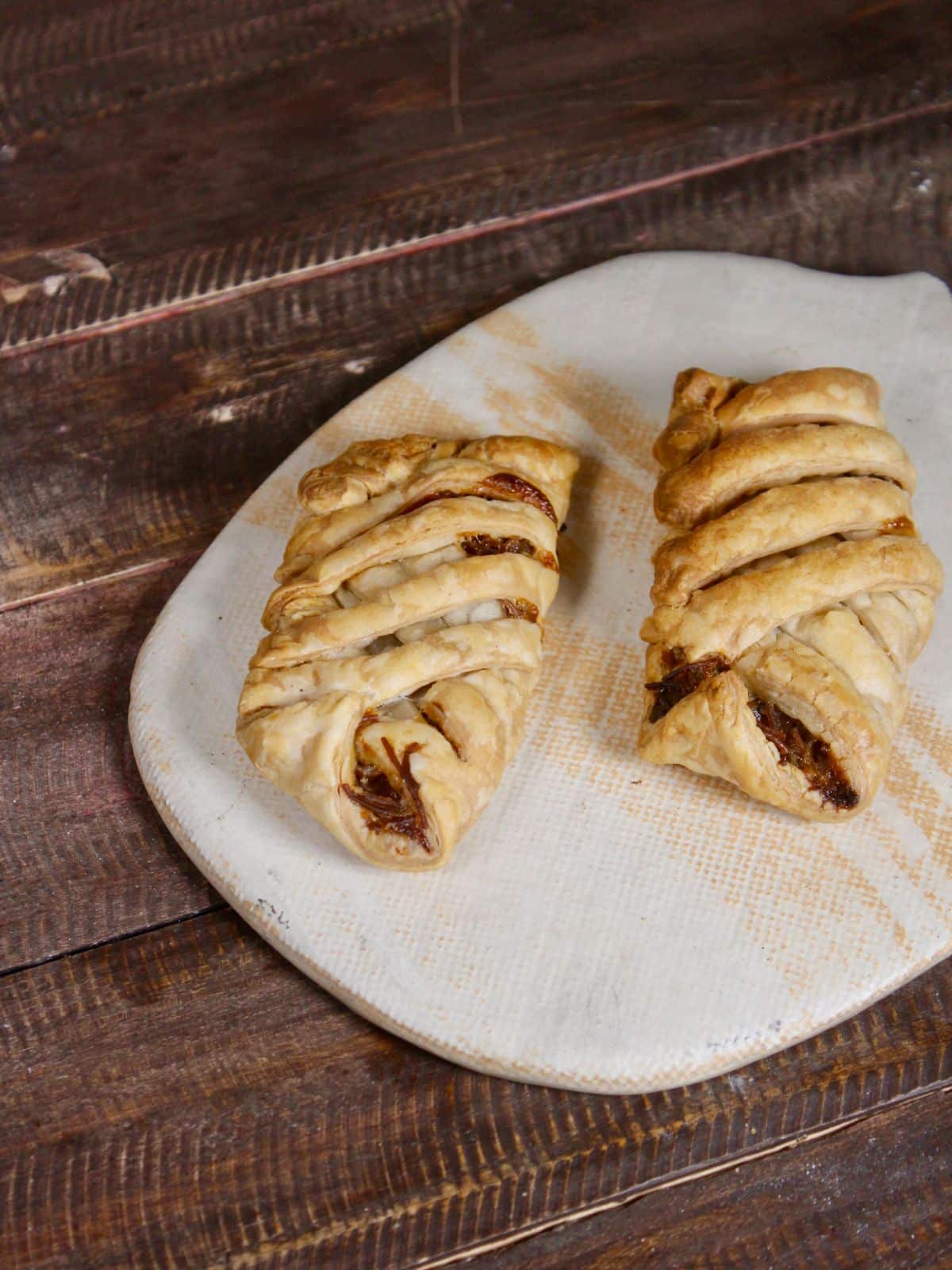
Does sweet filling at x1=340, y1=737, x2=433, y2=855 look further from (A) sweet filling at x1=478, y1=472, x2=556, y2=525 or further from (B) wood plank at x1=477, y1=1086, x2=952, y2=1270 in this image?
(B) wood plank at x1=477, y1=1086, x2=952, y2=1270

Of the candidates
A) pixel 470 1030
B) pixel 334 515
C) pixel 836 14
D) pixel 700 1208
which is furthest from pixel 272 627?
pixel 836 14

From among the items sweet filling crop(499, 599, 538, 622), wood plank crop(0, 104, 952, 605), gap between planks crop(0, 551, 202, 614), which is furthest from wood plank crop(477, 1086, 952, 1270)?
wood plank crop(0, 104, 952, 605)

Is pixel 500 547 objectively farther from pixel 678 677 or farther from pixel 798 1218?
pixel 798 1218

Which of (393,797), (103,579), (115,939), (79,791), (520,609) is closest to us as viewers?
(393,797)

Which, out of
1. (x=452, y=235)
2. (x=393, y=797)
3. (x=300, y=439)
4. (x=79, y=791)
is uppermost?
(x=452, y=235)

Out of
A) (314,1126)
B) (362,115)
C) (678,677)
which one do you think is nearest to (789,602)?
(678,677)

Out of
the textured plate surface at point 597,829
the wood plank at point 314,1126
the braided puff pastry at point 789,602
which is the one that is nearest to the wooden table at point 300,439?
the wood plank at point 314,1126
